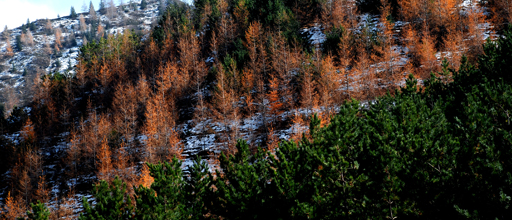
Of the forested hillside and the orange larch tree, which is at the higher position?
the forested hillside

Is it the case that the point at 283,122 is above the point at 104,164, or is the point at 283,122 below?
above

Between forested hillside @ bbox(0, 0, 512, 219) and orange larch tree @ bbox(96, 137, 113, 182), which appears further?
orange larch tree @ bbox(96, 137, 113, 182)

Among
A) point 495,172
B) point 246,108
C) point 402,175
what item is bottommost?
point 246,108

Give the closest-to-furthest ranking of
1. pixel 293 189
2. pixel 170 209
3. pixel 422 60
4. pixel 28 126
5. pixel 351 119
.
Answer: pixel 293 189, pixel 351 119, pixel 170 209, pixel 422 60, pixel 28 126

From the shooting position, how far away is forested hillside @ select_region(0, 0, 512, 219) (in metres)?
8.25

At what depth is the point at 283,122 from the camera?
38.6 metres

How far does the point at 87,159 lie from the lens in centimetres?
4325

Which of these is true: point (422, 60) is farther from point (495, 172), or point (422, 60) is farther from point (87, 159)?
point (87, 159)

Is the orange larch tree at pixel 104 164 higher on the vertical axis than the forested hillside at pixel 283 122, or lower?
lower

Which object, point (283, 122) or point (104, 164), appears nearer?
point (104, 164)

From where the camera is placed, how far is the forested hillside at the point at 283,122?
825 centimetres

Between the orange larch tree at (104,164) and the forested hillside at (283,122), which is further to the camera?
the orange larch tree at (104,164)

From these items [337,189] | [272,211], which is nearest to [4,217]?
[272,211]

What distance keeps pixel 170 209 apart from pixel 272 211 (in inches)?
184
